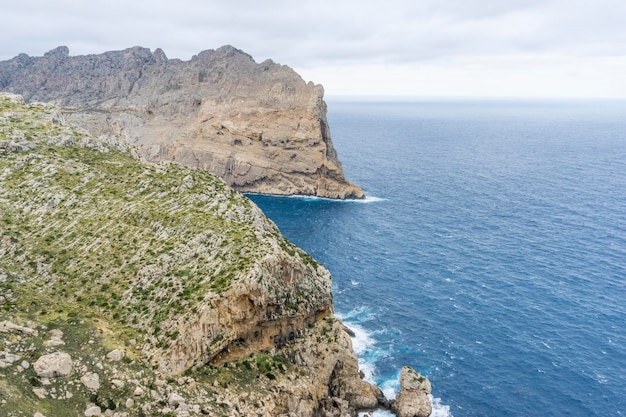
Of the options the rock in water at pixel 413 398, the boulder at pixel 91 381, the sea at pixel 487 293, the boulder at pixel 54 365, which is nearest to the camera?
the boulder at pixel 54 365

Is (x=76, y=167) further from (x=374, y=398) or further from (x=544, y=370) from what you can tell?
(x=544, y=370)

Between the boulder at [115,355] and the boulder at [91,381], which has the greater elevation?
the boulder at [115,355]

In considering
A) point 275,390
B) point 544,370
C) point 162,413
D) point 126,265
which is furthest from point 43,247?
point 544,370

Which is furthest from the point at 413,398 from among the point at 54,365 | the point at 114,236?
the point at 54,365

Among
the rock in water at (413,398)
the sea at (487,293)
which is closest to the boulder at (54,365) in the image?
the sea at (487,293)

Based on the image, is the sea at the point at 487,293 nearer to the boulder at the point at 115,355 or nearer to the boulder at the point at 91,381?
the boulder at the point at 115,355

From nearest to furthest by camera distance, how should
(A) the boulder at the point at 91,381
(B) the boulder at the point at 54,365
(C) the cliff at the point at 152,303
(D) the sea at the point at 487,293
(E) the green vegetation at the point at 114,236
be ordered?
(B) the boulder at the point at 54,365, (A) the boulder at the point at 91,381, (C) the cliff at the point at 152,303, (E) the green vegetation at the point at 114,236, (D) the sea at the point at 487,293

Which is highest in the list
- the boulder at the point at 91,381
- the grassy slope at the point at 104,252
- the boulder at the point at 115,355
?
the grassy slope at the point at 104,252
